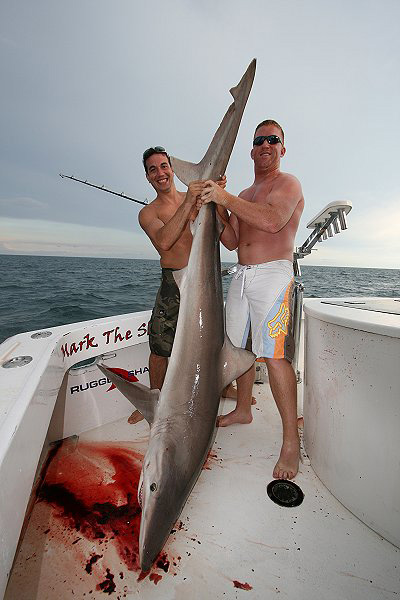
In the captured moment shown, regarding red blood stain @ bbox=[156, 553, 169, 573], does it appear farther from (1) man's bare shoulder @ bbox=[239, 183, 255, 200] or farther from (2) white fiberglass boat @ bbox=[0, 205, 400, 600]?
(1) man's bare shoulder @ bbox=[239, 183, 255, 200]

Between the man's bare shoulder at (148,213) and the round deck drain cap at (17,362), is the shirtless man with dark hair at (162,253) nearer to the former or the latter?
the man's bare shoulder at (148,213)

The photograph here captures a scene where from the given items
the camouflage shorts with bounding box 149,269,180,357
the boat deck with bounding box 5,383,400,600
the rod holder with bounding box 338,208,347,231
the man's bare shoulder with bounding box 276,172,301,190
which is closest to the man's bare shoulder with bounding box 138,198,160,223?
the camouflage shorts with bounding box 149,269,180,357

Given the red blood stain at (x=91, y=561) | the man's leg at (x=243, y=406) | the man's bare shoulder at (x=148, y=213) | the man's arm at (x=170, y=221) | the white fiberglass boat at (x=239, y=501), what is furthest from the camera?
the man's bare shoulder at (x=148, y=213)

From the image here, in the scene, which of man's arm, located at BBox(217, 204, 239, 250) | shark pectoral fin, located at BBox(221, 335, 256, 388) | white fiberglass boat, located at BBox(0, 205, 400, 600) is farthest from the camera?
man's arm, located at BBox(217, 204, 239, 250)

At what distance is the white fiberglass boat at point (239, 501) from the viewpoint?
1.49m

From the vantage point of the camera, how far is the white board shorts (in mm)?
2359

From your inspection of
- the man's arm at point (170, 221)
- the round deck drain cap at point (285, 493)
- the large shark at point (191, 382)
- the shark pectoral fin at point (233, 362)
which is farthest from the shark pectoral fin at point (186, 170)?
the round deck drain cap at point (285, 493)

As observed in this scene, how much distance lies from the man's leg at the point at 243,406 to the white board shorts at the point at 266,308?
496mm

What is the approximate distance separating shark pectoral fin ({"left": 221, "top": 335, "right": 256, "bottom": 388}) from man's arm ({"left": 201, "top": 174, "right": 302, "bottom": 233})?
2.87 ft

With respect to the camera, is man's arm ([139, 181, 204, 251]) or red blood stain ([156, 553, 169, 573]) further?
man's arm ([139, 181, 204, 251])

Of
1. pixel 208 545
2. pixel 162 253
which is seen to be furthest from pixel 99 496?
pixel 162 253

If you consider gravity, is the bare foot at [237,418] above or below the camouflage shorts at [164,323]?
below

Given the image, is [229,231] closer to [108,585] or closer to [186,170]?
[186,170]

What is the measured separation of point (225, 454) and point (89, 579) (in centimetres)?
124
